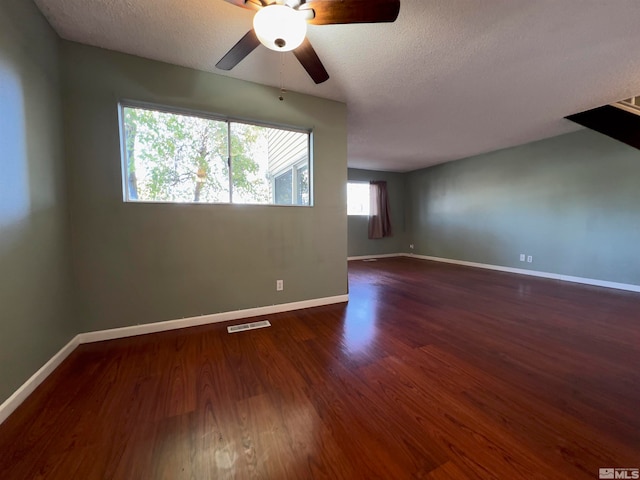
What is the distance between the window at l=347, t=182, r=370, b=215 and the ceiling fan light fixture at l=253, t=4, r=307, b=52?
16.9 ft

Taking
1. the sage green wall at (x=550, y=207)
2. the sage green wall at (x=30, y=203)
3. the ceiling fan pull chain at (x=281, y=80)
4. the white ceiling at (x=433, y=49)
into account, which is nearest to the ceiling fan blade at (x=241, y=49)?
the white ceiling at (x=433, y=49)

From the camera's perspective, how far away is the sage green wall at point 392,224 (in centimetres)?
648

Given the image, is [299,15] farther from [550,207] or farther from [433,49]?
[550,207]

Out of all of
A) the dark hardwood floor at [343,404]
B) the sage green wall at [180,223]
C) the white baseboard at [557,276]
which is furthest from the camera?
the white baseboard at [557,276]

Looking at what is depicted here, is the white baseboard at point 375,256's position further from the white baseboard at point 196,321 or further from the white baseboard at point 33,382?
the white baseboard at point 33,382

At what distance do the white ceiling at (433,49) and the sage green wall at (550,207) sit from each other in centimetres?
120

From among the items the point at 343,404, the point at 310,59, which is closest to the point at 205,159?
the point at 310,59

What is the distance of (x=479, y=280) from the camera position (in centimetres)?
415

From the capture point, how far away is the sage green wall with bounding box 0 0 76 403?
131 centimetres

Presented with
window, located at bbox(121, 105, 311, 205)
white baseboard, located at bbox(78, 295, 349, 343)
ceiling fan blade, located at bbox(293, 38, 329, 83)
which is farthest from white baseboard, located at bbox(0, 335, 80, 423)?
ceiling fan blade, located at bbox(293, 38, 329, 83)

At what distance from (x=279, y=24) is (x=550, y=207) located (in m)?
5.19

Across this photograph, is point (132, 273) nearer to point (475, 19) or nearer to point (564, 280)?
point (475, 19)

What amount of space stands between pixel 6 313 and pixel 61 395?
1.81ft

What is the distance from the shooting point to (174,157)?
2.28 meters
